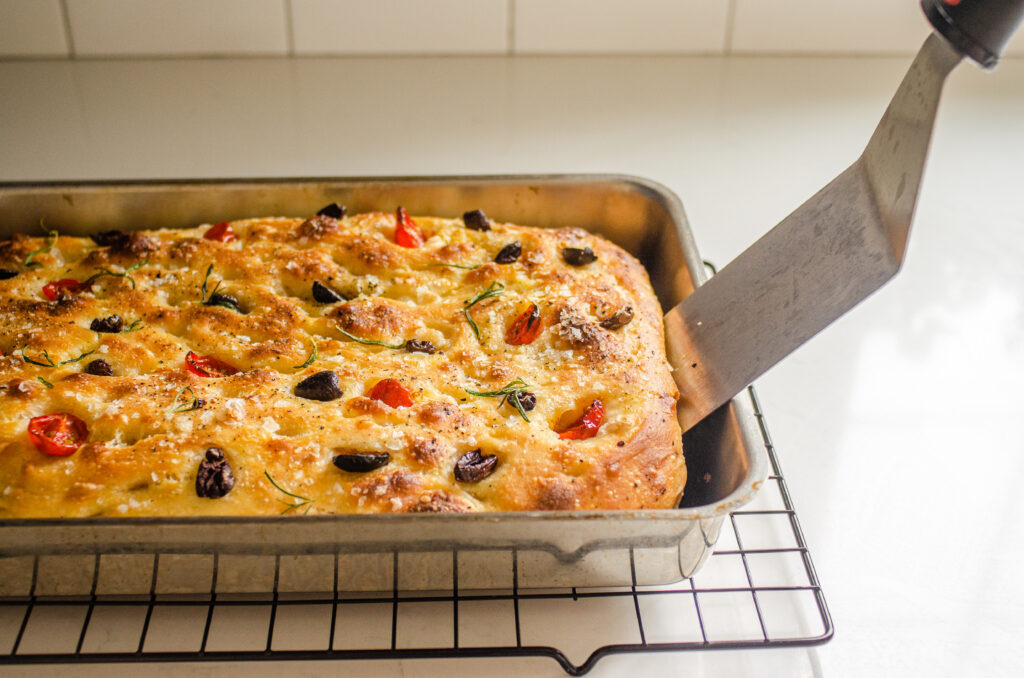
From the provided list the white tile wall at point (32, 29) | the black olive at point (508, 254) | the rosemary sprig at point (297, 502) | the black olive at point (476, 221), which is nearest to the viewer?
the rosemary sprig at point (297, 502)

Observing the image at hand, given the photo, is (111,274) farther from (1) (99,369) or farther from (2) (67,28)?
(2) (67,28)

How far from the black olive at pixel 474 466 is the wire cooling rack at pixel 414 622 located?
16 cm

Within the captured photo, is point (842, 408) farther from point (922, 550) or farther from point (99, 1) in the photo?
point (99, 1)

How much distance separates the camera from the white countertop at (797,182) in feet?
5.21

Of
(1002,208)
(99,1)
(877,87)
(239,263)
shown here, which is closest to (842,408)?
(1002,208)

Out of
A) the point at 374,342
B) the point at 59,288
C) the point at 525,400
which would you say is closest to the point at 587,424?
the point at 525,400

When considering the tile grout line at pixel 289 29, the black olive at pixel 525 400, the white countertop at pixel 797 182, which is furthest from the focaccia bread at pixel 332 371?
the tile grout line at pixel 289 29

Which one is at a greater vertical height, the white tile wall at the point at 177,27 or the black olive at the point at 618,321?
the white tile wall at the point at 177,27

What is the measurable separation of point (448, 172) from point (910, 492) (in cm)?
163

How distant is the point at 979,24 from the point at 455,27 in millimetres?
2486

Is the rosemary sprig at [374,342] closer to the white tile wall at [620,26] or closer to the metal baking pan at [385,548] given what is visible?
the metal baking pan at [385,548]

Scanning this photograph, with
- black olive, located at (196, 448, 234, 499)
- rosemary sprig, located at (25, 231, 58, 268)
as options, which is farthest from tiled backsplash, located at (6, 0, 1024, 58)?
black olive, located at (196, 448, 234, 499)

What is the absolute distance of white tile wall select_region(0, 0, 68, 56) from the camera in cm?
319

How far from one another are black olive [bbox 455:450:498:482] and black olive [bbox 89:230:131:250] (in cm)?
99
